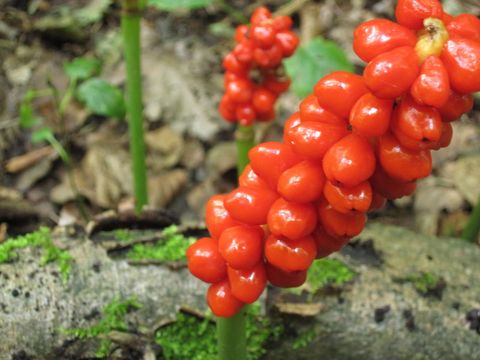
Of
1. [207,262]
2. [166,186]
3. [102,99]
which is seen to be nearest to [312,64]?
[102,99]

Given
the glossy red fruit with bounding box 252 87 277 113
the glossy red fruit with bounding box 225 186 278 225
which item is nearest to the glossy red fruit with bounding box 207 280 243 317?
the glossy red fruit with bounding box 225 186 278 225

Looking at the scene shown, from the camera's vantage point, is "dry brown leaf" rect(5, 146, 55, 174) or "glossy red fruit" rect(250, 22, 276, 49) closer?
"glossy red fruit" rect(250, 22, 276, 49)

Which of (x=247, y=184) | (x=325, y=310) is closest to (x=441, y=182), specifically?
(x=325, y=310)

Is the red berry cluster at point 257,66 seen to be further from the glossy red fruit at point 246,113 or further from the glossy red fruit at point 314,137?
the glossy red fruit at point 314,137

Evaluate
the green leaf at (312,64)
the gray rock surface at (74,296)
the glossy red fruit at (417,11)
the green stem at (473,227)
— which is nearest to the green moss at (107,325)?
the gray rock surface at (74,296)

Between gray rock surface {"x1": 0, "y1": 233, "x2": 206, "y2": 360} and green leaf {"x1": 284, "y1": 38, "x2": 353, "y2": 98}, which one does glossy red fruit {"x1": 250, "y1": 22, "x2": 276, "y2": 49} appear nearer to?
green leaf {"x1": 284, "y1": 38, "x2": 353, "y2": 98}

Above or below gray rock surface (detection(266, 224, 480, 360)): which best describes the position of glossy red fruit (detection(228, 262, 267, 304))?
above
